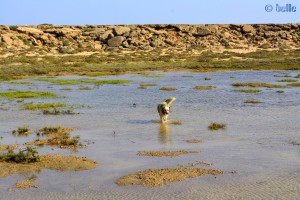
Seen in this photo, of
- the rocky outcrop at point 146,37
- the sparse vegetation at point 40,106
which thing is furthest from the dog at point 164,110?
the rocky outcrop at point 146,37

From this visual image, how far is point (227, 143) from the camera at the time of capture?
45.1 ft

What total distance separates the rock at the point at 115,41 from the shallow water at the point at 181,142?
44.3 m

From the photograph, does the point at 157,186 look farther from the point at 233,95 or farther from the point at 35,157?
the point at 233,95

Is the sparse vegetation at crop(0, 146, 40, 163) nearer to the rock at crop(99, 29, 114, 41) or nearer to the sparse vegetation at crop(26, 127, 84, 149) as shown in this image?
the sparse vegetation at crop(26, 127, 84, 149)

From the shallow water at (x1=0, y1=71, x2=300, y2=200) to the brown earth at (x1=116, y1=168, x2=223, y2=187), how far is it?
25cm

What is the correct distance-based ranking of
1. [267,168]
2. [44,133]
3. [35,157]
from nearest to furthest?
[267,168], [35,157], [44,133]

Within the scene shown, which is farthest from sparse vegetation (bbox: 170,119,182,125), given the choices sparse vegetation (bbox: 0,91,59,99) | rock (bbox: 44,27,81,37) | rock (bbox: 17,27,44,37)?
rock (bbox: 44,27,81,37)

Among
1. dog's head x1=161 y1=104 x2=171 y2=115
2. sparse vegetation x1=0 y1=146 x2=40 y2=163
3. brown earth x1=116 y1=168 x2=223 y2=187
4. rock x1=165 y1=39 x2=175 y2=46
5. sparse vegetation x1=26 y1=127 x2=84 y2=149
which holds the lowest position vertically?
sparse vegetation x1=26 y1=127 x2=84 y2=149

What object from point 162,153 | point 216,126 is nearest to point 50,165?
point 162,153

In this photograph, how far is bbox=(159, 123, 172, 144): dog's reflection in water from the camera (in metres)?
14.2

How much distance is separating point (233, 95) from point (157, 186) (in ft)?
55.4

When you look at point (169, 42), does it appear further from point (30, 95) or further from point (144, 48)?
point (30, 95)

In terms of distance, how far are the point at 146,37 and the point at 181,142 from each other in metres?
62.6

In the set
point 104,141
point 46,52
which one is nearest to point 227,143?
point 104,141
